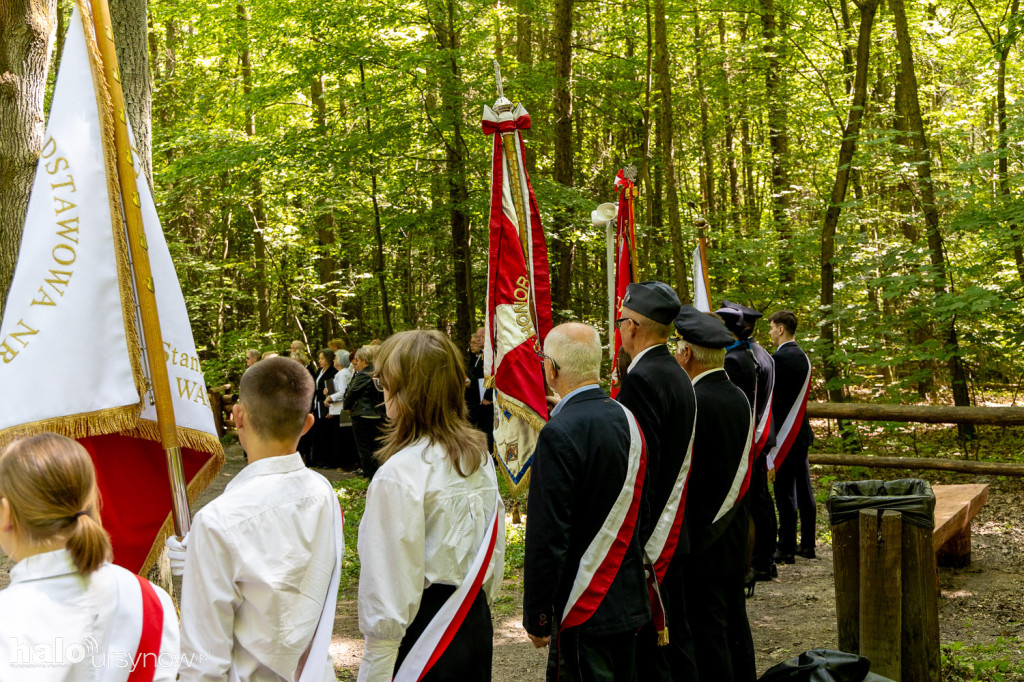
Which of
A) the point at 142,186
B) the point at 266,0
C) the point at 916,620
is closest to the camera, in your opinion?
the point at 142,186

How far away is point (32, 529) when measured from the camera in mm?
1795

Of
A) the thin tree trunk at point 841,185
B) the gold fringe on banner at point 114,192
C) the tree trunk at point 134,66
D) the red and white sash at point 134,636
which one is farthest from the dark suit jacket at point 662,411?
the thin tree trunk at point 841,185

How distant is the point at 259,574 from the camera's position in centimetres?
211

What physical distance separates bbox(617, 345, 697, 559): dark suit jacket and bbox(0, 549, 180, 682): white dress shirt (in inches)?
89.7

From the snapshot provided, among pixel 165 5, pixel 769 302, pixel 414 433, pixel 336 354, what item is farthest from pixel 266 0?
pixel 414 433

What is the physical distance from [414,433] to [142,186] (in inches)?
54.0

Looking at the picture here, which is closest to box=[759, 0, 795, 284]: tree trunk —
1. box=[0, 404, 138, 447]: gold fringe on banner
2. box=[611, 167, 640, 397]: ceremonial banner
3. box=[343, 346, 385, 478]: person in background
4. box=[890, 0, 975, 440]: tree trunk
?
box=[890, 0, 975, 440]: tree trunk

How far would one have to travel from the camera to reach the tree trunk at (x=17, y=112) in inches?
165

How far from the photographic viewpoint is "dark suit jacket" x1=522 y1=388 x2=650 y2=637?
2979mm

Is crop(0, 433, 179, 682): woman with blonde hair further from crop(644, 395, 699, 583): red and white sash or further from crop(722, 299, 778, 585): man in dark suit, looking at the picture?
crop(722, 299, 778, 585): man in dark suit

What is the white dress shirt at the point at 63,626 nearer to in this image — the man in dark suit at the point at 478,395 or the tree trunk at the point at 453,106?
the man in dark suit at the point at 478,395

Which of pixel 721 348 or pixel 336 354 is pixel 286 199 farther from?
pixel 721 348

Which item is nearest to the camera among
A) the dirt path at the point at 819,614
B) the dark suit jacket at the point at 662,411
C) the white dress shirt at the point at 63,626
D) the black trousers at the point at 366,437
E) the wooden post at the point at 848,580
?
the white dress shirt at the point at 63,626

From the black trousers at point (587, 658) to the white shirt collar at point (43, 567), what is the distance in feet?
6.10
